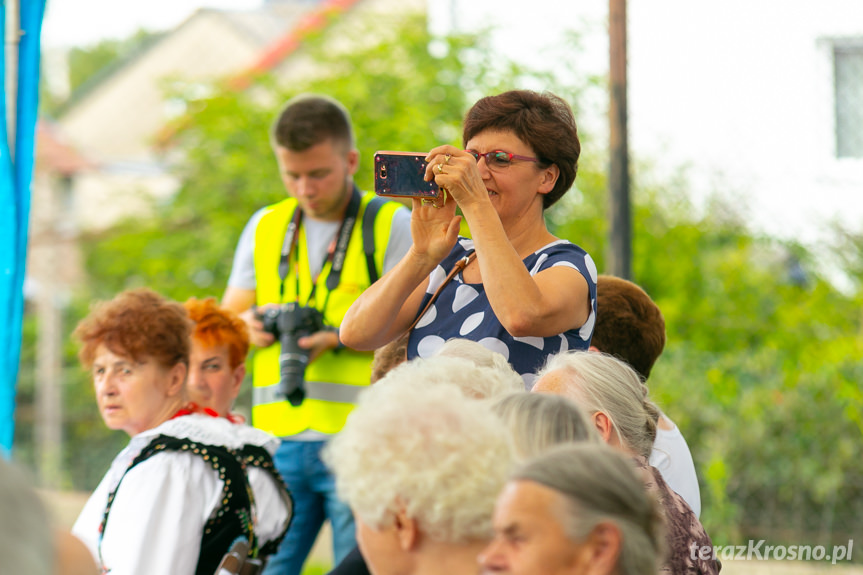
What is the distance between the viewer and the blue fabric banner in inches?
135

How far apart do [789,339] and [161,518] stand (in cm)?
475

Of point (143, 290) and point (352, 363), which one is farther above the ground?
point (143, 290)

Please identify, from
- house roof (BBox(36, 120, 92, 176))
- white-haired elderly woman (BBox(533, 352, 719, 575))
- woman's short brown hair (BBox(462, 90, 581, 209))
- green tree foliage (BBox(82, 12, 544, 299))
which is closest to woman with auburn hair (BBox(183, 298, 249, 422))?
woman's short brown hair (BBox(462, 90, 581, 209))

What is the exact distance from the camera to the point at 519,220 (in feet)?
8.63

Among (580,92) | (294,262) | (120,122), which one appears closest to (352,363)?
(294,262)

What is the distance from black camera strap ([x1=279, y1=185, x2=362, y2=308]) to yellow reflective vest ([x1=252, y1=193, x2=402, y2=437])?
1 centimetres

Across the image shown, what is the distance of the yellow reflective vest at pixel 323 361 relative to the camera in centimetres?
352

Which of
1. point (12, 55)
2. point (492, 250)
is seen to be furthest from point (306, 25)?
point (492, 250)

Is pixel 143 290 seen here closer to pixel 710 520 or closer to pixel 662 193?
pixel 710 520

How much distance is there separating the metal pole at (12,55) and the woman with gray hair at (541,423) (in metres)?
2.52

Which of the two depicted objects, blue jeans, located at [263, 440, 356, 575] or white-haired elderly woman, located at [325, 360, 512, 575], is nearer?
white-haired elderly woman, located at [325, 360, 512, 575]

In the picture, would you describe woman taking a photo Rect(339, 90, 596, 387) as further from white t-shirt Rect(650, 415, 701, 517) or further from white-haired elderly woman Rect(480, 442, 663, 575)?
white-haired elderly woman Rect(480, 442, 663, 575)

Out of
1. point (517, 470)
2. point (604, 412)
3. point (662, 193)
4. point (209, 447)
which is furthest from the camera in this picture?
point (662, 193)

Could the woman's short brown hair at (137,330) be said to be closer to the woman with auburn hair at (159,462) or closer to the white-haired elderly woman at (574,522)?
the woman with auburn hair at (159,462)
